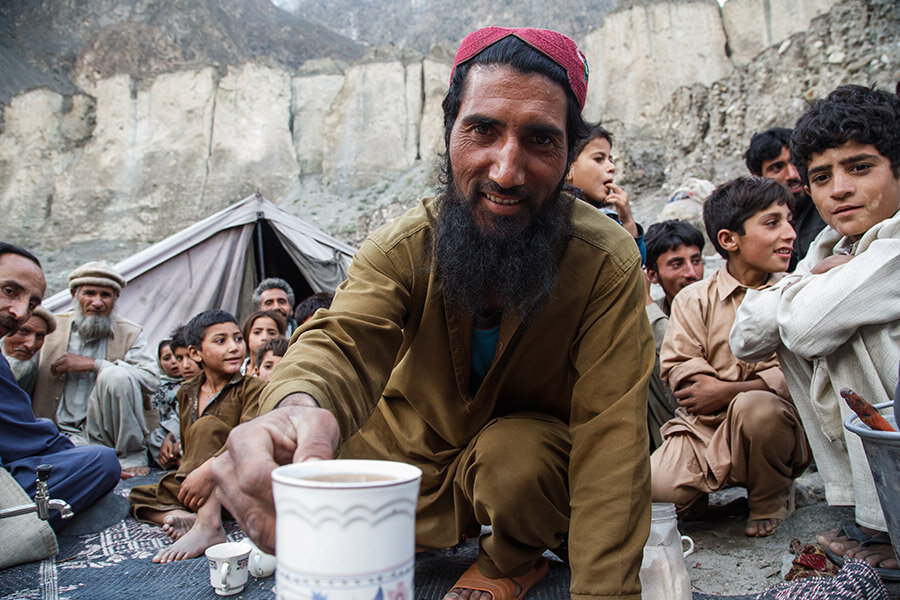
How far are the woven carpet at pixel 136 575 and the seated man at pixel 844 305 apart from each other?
0.49 meters

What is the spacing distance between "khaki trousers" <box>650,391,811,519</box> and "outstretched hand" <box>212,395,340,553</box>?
5.58ft

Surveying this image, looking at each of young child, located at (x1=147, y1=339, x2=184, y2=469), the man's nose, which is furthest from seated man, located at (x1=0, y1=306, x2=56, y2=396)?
the man's nose

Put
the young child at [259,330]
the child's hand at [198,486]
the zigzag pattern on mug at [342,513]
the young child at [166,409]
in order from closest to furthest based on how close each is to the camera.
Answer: the zigzag pattern on mug at [342,513] → the child's hand at [198,486] → the young child at [166,409] → the young child at [259,330]

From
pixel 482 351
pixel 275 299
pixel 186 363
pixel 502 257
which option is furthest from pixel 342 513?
pixel 275 299

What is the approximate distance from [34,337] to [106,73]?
3292cm

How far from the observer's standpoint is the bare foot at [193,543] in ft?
7.66

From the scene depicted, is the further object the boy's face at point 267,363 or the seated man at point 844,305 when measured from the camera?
the boy's face at point 267,363

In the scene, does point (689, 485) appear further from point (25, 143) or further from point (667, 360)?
point (25, 143)

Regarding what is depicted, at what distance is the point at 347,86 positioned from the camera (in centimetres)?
2820

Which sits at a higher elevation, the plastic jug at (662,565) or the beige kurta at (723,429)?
the beige kurta at (723,429)

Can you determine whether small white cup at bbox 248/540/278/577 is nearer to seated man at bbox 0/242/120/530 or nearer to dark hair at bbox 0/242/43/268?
seated man at bbox 0/242/120/530

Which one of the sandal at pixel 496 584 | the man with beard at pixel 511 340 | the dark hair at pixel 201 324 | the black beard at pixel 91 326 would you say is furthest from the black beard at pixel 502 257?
the black beard at pixel 91 326

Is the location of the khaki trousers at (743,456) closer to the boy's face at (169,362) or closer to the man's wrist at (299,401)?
the man's wrist at (299,401)

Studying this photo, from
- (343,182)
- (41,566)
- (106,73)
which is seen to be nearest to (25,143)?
(106,73)
